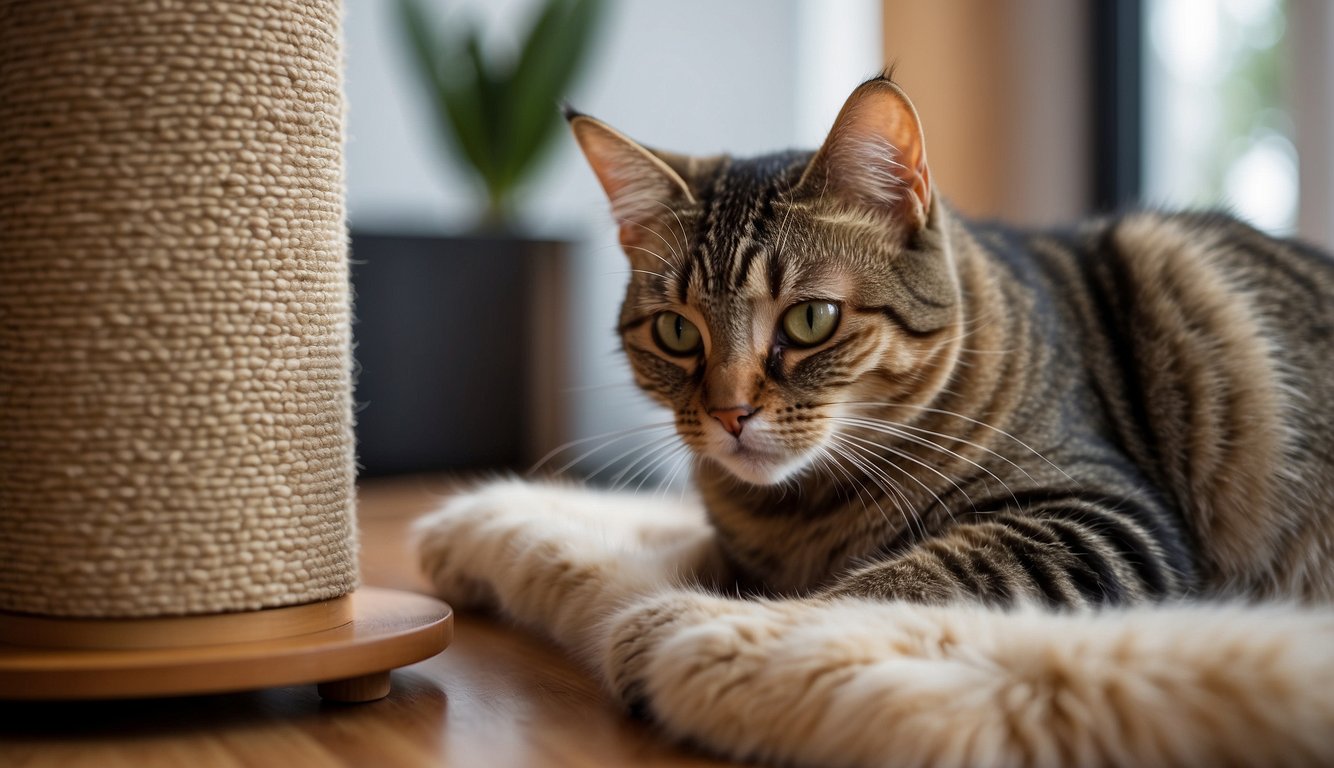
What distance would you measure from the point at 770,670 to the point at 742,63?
10.1ft

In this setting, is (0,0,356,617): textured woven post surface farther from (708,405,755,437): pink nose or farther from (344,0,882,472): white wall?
(344,0,882,472): white wall

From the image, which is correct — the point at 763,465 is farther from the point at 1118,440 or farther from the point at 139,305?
the point at 139,305

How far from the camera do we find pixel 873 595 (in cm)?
92

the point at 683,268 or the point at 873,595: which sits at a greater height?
the point at 683,268

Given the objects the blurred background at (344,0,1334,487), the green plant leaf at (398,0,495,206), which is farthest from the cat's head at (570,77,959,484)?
the green plant leaf at (398,0,495,206)

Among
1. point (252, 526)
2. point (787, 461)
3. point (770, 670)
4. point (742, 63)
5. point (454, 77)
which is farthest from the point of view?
point (742, 63)

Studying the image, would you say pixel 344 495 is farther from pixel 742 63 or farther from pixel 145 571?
pixel 742 63

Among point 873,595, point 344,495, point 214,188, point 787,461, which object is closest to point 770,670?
point 873,595

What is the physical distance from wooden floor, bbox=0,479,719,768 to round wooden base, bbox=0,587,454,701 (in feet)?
0.12

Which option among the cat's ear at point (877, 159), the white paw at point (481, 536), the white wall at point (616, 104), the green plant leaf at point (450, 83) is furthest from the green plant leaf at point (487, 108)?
the cat's ear at point (877, 159)

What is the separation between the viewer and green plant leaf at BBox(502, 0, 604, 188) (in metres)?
2.82

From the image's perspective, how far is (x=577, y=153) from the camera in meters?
3.45

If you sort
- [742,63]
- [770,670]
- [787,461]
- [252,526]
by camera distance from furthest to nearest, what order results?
[742,63], [787,461], [252,526], [770,670]

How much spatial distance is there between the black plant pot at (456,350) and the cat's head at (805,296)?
5.42 ft
